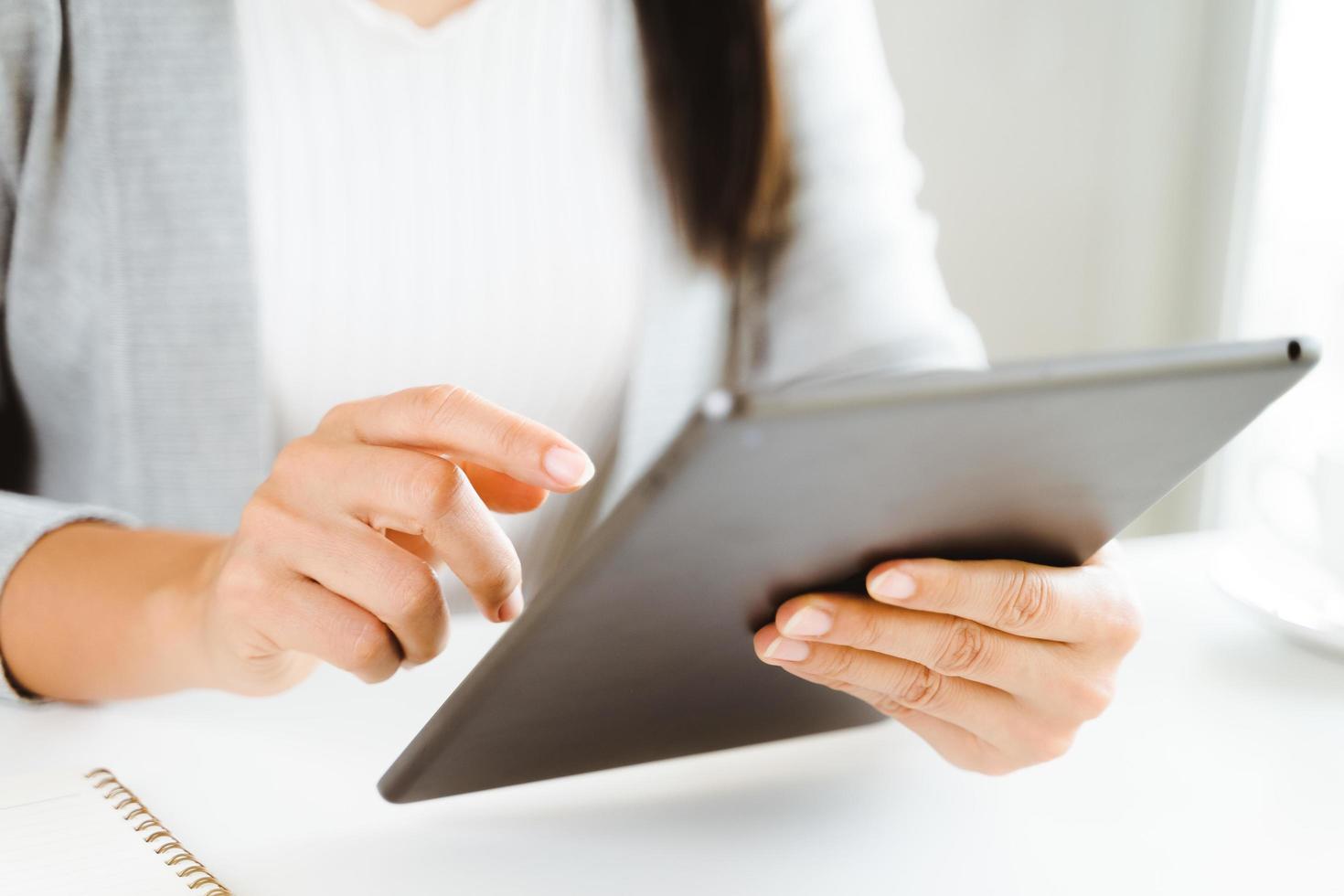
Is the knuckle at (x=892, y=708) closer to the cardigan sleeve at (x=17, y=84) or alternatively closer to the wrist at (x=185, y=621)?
the wrist at (x=185, y=621)

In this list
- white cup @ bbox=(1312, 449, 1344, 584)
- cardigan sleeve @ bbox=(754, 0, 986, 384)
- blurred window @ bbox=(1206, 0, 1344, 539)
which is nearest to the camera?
white cup @ bbox=(1312, 449, 1344, 584)

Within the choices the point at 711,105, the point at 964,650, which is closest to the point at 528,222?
the point at 711,105

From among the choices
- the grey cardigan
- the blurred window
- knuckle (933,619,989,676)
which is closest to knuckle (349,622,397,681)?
knuckle (933,619,989,676)

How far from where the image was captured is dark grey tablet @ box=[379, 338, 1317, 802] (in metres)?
0.29

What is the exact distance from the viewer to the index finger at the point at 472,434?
1.33 ft

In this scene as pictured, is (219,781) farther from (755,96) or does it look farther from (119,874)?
(755,96)

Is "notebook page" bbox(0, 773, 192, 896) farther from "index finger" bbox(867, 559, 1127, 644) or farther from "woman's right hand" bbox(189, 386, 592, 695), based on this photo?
"index finger" bbox(867, 559, 1127, 644)

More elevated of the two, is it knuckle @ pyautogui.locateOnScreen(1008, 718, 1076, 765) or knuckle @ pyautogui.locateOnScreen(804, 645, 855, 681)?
knuckle @ pyautogui.locateOnScreen(804, 645, 855, 681)

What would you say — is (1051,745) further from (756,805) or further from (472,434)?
(472,434)

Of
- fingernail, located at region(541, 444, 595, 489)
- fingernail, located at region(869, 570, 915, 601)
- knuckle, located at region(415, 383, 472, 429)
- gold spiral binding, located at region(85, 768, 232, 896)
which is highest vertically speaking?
knuckle, located at region(415, 383, 472, 429)

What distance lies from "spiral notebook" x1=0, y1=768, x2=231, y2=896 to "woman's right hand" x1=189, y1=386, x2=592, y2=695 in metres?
0.08

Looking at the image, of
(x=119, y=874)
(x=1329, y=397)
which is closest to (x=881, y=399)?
(x=119, y=874)

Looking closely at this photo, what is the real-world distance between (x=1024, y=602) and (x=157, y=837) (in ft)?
1.12

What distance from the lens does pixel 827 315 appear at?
87 cm
